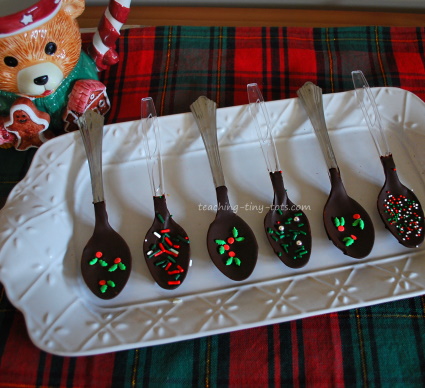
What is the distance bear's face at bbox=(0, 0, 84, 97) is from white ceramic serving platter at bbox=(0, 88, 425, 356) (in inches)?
5.1

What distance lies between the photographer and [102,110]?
772 mm

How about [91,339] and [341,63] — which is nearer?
[91,339]

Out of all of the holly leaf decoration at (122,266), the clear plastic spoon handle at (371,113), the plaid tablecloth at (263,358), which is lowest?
the plaid tablecloth at (263,358)

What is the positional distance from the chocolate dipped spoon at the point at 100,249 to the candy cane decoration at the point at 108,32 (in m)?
0.14

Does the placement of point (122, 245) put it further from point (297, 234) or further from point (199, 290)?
point (297, 234)

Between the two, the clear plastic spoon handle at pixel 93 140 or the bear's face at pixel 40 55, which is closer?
the bear's face at pixel 40 55

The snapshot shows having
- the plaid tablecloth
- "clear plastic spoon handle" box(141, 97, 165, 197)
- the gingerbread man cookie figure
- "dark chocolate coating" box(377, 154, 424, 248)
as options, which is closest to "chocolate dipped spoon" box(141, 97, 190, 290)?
"clear plastic spoon handle" box(141, 97, 165, 197)

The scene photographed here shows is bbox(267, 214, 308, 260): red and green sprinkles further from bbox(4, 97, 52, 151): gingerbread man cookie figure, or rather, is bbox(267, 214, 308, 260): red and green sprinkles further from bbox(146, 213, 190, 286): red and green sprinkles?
bbox(4, 97, 52, 151): gingerbread man cookie figure

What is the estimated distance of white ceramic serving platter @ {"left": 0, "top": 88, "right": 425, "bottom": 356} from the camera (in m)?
0.55

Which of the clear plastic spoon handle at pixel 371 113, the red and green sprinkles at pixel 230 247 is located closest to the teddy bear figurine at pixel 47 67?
the red and green sprinkles at pixel 230 247

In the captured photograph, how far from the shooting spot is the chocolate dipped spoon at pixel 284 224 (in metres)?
0.61

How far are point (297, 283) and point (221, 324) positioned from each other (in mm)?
139

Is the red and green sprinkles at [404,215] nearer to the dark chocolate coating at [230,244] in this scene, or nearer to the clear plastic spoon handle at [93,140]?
the dark chocolate coating at [230,244]

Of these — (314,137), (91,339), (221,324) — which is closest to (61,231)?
(91,339)
